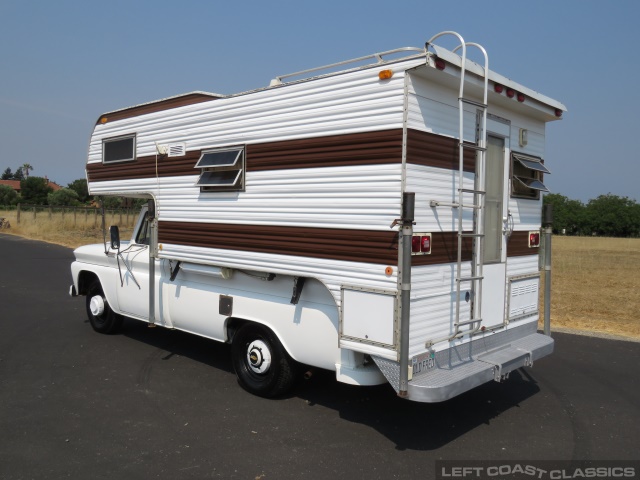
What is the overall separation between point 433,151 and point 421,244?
754 mm

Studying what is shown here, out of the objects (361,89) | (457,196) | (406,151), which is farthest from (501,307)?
(361,89)

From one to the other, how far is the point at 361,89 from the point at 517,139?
1.99 metres

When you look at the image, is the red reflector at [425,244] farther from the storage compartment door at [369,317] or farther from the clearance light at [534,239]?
the clearance light at [534,239]

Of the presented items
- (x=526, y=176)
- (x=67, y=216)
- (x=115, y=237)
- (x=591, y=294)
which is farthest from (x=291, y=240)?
(x=67, y=216)

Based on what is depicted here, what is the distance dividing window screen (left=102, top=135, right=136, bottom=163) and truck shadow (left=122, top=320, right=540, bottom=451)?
258 centimetres

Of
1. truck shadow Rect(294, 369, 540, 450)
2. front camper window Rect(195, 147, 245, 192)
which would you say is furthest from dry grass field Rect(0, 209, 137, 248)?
truck shadow Rect(294, 369, 540, 450)

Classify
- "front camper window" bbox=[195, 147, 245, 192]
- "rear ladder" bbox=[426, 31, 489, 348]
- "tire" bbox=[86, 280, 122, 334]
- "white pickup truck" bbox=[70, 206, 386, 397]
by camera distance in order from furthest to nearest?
"tire" bbox=[86, 280, 122, 334]
"front camper window" bbox=[195, 147, 245, 192]
"white pickup truck" bbox=[70, 206, 386, 397]
"rear ladder" bbox=[426, 31, 489, 348]

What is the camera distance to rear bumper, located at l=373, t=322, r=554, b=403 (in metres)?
4.02

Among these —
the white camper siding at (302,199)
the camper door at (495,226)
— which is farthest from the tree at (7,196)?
the camper door at (495,226)

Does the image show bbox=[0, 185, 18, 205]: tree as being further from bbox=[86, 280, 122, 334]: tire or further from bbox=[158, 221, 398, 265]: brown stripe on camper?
bbox=[158, 221, 398, 265]: brown stripe on camper

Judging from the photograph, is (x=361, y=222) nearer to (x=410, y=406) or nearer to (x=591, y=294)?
(x=410, y=406)

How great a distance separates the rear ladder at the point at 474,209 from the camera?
4.31m

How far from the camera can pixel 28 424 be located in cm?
463

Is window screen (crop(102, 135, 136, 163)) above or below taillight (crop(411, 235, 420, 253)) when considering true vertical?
above
